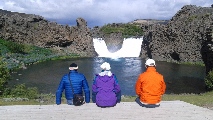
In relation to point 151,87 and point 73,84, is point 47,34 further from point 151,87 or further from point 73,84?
point 151,87

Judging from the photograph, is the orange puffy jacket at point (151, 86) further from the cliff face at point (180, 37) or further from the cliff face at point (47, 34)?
the cliff face at point (47, 34)

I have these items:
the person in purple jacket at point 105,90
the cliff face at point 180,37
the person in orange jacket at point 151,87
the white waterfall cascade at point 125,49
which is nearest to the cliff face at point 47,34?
the white waterfall cascade at point 125,49

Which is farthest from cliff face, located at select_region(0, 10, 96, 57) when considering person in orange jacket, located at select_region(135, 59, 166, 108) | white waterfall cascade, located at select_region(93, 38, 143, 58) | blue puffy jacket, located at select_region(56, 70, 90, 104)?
person in orange jacket, located at select_region(135, 59, 166, 108)

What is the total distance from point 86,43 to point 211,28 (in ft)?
224

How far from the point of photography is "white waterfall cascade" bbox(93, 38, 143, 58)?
Answer: 99.3 m

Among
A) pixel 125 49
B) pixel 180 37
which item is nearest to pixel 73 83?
pixel 180 37

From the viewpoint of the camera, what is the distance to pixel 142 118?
8742 millimetres

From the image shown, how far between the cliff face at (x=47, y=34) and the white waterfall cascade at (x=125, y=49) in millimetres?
3837

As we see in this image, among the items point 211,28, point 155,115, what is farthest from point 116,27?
point 155,115

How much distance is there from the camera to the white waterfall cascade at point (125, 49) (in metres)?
99.3

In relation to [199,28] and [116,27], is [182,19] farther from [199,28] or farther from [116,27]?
[116,27]

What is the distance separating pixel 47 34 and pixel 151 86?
88.0 metres

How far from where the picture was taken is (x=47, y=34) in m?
94.9

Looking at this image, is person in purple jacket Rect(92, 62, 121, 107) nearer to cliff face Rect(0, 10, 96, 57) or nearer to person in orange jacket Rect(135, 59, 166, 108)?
person in orange jacket Rect(135, 59, 166, 108)
